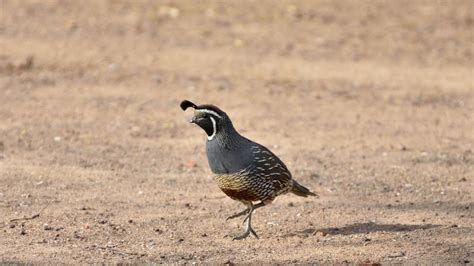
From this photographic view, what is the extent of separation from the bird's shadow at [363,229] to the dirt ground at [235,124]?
0.02 meters

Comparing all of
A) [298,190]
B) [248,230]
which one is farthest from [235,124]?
[248,230]

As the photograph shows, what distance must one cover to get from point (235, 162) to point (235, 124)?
148 inches

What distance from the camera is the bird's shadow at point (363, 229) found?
7547mm

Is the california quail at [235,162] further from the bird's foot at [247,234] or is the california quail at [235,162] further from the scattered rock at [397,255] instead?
the scattered rock at [397,255]

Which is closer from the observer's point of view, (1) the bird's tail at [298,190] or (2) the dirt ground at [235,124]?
(2) the dirt ground at [235,124]

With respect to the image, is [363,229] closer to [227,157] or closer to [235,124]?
[227,157]

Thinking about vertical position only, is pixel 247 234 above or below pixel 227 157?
below

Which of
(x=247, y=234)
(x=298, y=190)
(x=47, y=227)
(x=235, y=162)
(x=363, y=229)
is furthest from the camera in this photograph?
(x=298, y=190)

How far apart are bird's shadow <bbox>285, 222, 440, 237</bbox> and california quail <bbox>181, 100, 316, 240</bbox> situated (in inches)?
17.2

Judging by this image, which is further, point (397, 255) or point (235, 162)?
point (235, 162)

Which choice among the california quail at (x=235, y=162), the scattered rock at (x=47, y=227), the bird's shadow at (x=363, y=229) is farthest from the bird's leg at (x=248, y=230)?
the scattered rock at (x=47, y=227)

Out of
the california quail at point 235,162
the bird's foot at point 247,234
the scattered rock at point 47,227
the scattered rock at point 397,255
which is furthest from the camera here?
the scattered rock at point 47,227

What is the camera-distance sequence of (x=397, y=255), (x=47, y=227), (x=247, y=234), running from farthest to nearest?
(x=47, y=227)
(x=247, y=234)
(x=397, y=255)

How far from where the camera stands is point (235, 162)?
7.22 m
